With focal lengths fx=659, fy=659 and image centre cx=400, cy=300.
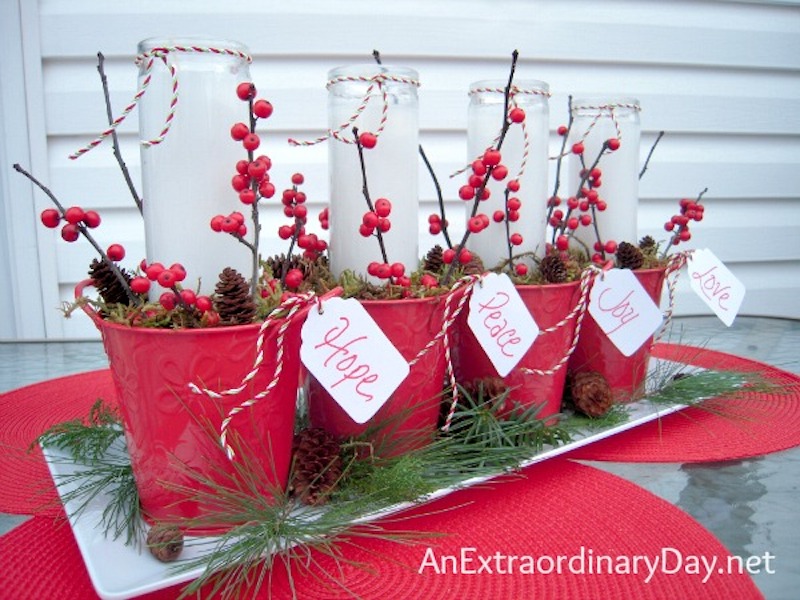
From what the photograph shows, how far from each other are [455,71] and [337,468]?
116 cm

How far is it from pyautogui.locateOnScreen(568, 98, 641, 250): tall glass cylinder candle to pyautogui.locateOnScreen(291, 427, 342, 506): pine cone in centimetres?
48

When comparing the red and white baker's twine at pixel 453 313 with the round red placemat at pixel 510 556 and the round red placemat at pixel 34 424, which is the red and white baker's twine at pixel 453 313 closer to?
the round red placemat at pixel 510 556

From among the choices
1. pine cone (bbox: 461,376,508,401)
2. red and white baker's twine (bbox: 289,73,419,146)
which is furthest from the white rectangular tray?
red and white baker's twine (bbox: 289,73,419,146)

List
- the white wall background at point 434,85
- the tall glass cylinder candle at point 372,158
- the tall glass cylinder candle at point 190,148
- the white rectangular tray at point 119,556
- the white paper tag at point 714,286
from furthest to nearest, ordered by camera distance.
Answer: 1. the white wall background at point 434,85
2. the white paper tag at point 714,286
3. the tall glass cylinder candle at point 372,158
4. the tall glass cylinder candle at point 190,148
5. the white rectangular tray at point 119,556

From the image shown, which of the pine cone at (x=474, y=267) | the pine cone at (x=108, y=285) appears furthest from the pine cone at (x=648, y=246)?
the pine cone at (x=108, y=285)

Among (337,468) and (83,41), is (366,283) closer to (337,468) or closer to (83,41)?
(337,468)

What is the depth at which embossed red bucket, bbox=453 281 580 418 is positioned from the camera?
695 mm

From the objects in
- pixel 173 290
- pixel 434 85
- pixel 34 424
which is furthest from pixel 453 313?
pixel 434 85

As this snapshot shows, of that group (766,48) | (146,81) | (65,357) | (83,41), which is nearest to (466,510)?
(146,81)

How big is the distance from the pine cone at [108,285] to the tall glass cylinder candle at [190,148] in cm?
4

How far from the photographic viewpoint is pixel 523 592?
41cm

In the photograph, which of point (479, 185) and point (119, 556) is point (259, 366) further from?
Result: point (479, 185)

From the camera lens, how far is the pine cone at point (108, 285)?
536 mm

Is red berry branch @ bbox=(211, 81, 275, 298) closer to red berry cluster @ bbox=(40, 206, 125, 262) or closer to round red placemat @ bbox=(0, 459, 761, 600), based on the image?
red berry cluster @ bbox=(40, 206, 125, 262)
